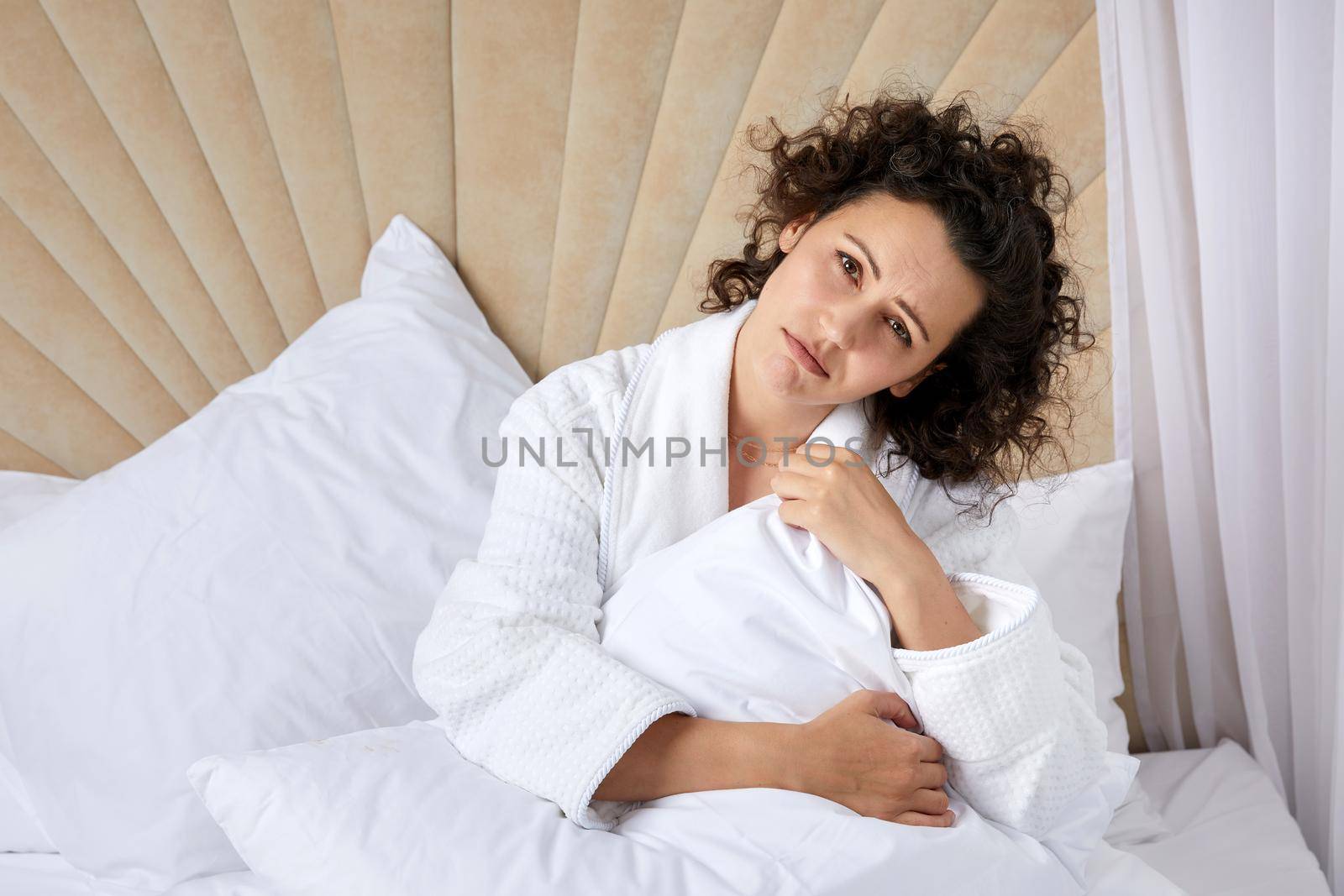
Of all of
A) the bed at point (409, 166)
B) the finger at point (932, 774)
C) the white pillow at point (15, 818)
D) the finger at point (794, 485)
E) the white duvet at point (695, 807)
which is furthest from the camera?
the bed at point (409, 166)

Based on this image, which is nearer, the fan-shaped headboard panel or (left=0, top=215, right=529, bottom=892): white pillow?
(left=0, top=215, right=529, bottom=892): white pillow

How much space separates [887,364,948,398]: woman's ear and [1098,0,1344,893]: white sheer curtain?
37 centimetres

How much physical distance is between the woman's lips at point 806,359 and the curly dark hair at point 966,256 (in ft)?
0.58

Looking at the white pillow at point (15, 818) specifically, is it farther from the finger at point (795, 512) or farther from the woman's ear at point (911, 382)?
the woman's ear at point (911, 382)

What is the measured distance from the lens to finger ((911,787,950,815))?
34.5 inches

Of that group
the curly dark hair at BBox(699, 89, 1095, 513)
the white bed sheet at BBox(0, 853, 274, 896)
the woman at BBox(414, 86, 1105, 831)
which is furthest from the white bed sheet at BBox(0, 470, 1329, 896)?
the curly dark hair at BBox(699, 89, 1095, 513)

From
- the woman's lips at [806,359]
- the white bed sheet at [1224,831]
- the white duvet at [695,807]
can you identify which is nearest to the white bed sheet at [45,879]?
the white duvet at [695,807]

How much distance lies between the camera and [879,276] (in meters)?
0.99

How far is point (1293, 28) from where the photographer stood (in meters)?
1.01

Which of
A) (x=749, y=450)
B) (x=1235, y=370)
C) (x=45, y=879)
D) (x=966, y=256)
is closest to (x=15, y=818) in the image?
(x=45, y=879)

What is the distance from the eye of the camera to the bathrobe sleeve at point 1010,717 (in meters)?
0.89

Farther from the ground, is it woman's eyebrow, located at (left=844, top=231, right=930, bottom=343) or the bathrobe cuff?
woman's eyebrow, located at (left=844, top=231, right=930, bottom=343)

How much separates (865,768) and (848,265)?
1.63 ft

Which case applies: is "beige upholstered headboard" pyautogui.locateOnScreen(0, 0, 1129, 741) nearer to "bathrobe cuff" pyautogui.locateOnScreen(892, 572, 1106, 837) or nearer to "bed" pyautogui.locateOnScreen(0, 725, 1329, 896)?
"bed" pyautogui.locateOnScreen(0, 725, 1329, 896)
